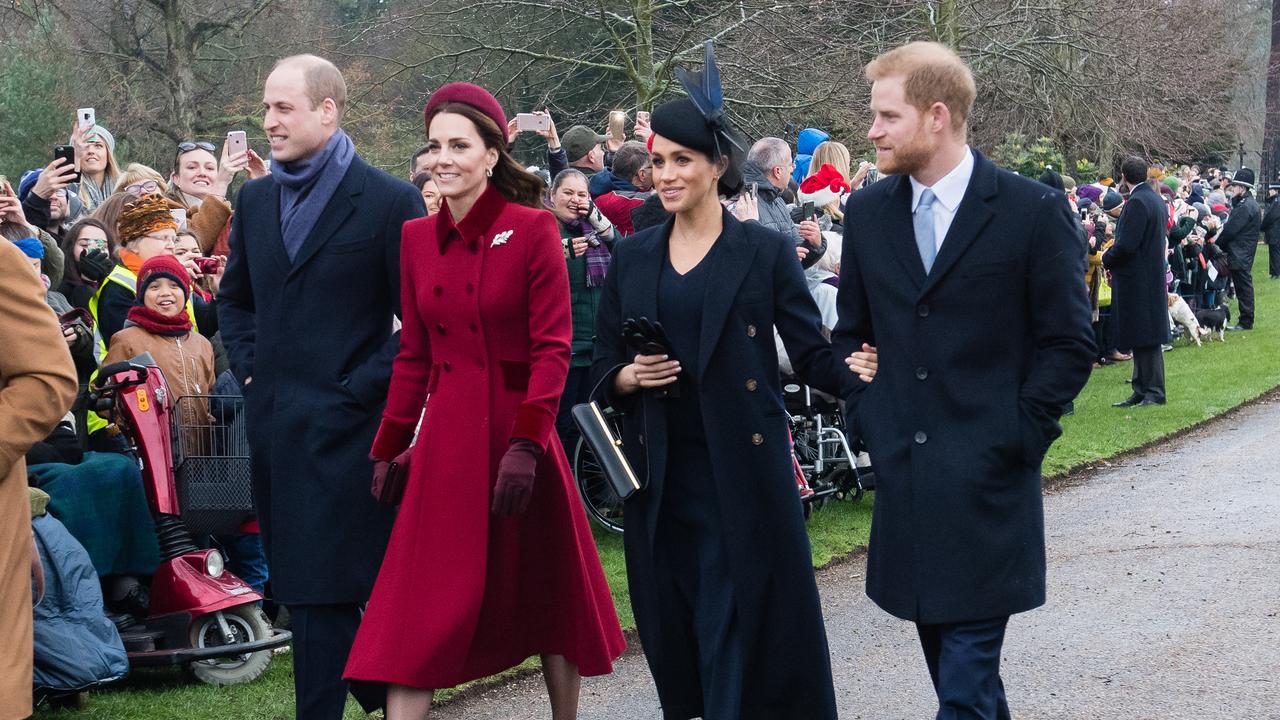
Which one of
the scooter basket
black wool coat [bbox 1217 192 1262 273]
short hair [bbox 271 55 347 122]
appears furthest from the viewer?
black wool coat [bbox 1217 192 1262 273]

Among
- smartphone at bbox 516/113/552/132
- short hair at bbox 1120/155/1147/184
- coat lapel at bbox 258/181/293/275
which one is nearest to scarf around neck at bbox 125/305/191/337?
coat lapel at bbox 258/181/293/275

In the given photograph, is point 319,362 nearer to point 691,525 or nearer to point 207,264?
point 691,525

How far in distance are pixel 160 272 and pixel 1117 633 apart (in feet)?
14.4

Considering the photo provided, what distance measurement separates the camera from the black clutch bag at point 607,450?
4.76 meters

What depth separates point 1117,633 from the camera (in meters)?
6.91

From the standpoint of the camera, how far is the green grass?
19.6ft

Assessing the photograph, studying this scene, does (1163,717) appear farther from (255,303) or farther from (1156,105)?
(1156,105)

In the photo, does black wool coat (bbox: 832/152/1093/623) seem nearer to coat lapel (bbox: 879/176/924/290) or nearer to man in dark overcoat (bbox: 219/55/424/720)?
coat lapel (bbox: 879/176/924/290)

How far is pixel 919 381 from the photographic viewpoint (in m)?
4.30

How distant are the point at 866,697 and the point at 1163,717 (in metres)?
1.09

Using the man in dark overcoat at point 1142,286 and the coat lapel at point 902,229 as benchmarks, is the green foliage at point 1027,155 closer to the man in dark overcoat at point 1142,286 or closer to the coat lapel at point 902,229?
the man in dark overcoat at point 1142,286

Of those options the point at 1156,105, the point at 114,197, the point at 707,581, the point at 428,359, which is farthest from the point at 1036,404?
the point at 1156,105

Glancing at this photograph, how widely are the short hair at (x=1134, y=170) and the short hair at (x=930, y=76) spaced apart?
11.1 m

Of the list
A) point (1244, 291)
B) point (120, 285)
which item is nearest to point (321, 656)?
point (120, 285)
